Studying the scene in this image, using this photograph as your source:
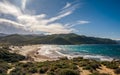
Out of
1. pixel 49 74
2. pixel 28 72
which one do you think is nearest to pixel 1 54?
pixel 28 72

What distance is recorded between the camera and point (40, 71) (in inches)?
981

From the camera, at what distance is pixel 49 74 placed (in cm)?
2267

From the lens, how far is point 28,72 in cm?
2459

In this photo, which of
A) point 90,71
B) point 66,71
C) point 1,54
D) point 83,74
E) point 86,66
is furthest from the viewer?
point 1,54

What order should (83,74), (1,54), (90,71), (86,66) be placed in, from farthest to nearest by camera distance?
(1,54), (86,66), (90,71), (83,74)

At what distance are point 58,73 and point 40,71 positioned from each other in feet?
11.7

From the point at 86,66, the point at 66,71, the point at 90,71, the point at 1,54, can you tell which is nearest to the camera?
the point at 66,71

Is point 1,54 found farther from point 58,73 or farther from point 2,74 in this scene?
point 58,73

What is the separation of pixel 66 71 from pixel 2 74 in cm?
836

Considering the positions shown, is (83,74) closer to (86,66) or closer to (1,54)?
(86,66)

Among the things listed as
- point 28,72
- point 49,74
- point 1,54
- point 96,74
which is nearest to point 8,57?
point 1,54

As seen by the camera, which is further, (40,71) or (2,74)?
(40,71)

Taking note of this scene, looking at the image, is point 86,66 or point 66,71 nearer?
point 66,71

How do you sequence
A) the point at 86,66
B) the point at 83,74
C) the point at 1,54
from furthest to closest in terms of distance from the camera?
the point at 1,54
the point at 86,66
the point at 83,74
